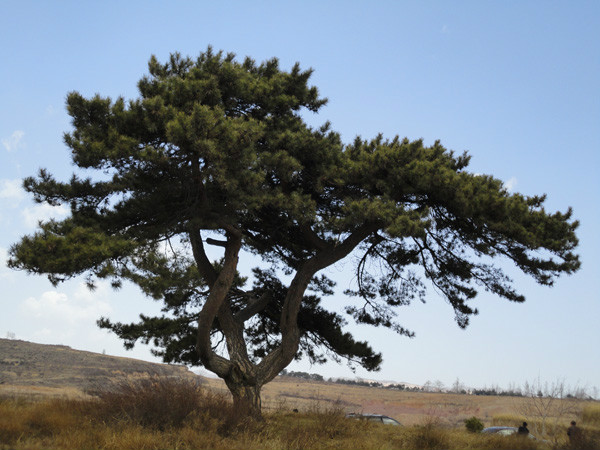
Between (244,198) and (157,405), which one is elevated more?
(244,198)

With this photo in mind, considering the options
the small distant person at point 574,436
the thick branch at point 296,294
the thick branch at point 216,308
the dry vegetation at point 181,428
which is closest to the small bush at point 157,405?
the dry vegetation at point 181,428

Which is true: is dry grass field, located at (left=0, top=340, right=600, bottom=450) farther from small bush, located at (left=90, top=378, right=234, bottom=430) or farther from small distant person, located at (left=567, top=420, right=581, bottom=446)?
small distant person, located at (left=567, top=420, right=581, bottom=446)

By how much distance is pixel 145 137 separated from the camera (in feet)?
42.8

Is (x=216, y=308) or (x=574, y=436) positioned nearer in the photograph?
(x=574, y=436)

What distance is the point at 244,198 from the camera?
12117mm

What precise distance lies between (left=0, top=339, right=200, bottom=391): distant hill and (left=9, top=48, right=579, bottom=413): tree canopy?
2870 centimetres

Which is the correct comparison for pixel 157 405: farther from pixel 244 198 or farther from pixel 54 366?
pixel 54 366

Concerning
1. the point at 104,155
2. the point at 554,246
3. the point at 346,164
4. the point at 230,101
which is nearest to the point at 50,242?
the point at 104,155

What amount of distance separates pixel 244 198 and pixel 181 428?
16.5 feet

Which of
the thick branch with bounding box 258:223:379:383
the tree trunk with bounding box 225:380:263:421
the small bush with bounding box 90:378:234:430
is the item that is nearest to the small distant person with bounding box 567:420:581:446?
the thick branch with bounding box 258:223:379:383

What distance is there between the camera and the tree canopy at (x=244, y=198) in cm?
1184

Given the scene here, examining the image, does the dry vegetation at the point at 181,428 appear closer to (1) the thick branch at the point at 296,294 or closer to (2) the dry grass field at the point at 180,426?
(2) the dry grass field at the point at 180,426

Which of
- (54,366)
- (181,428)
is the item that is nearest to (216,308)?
(181,428)

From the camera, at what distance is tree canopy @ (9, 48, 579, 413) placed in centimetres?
1184
